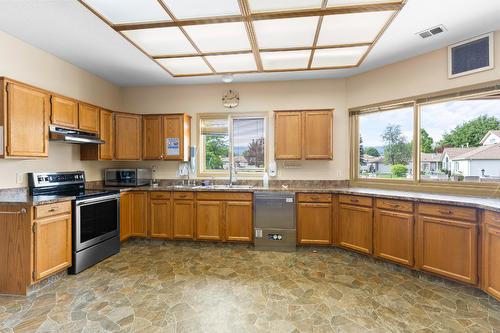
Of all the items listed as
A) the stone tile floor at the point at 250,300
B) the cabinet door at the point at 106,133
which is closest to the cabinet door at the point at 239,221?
the stone tile floor at the point at 250,300

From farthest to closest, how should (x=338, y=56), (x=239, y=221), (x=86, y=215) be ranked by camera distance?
(x=239, y=221) < (x=338, y=56) < (x=86, y=215)

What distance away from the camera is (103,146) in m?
3.95

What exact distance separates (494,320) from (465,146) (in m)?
2.00

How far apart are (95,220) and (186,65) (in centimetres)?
255

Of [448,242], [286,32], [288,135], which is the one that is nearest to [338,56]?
[286,32]

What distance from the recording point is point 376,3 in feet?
7.30

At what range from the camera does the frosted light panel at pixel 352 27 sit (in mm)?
2402

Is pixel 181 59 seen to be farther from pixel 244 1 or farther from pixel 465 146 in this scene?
pixel 465 146

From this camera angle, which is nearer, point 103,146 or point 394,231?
point 394,231

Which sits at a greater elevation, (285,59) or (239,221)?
(285,59)

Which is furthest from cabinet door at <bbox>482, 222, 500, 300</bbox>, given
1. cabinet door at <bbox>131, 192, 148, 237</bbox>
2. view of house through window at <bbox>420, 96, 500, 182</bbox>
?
cabinet door at <bbox>131, 192, 148, 237</bbox>

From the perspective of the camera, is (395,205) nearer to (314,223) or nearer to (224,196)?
(314,223)

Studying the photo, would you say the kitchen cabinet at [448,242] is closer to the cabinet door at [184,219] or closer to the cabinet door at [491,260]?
the cabinet door at [491,260]

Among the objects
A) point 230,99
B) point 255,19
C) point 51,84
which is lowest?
point 51,84
